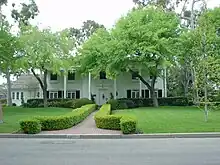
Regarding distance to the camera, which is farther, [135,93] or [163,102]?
[135,93]

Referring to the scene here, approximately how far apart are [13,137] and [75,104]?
90.3 feet

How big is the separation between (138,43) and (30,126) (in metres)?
24.0

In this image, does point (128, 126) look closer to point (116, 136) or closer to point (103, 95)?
point (116, 136)

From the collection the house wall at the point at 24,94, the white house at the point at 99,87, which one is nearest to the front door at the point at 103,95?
the white house at the point at 99,87

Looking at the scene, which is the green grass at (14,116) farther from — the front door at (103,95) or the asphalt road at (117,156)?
the front door at (103,95)

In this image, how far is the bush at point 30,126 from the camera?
52.9 ft

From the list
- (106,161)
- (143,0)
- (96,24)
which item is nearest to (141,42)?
→ (143,0)

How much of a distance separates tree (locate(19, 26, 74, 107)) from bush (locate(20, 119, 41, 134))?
2365cm

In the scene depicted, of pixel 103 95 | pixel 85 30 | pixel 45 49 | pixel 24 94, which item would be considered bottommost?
pixel 103 95

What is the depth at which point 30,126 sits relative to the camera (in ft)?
52.9

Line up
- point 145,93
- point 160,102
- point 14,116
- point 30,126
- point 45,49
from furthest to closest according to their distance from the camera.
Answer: point 145,93, point 160,102, point 45,49, point 14,116, point 30,126

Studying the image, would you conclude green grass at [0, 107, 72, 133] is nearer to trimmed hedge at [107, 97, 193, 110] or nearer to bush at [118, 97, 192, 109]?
trimmed hedge at [107, 97, 193, 110]

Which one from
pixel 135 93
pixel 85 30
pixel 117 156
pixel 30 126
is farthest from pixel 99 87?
pixel 117 156

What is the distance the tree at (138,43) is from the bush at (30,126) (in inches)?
888
